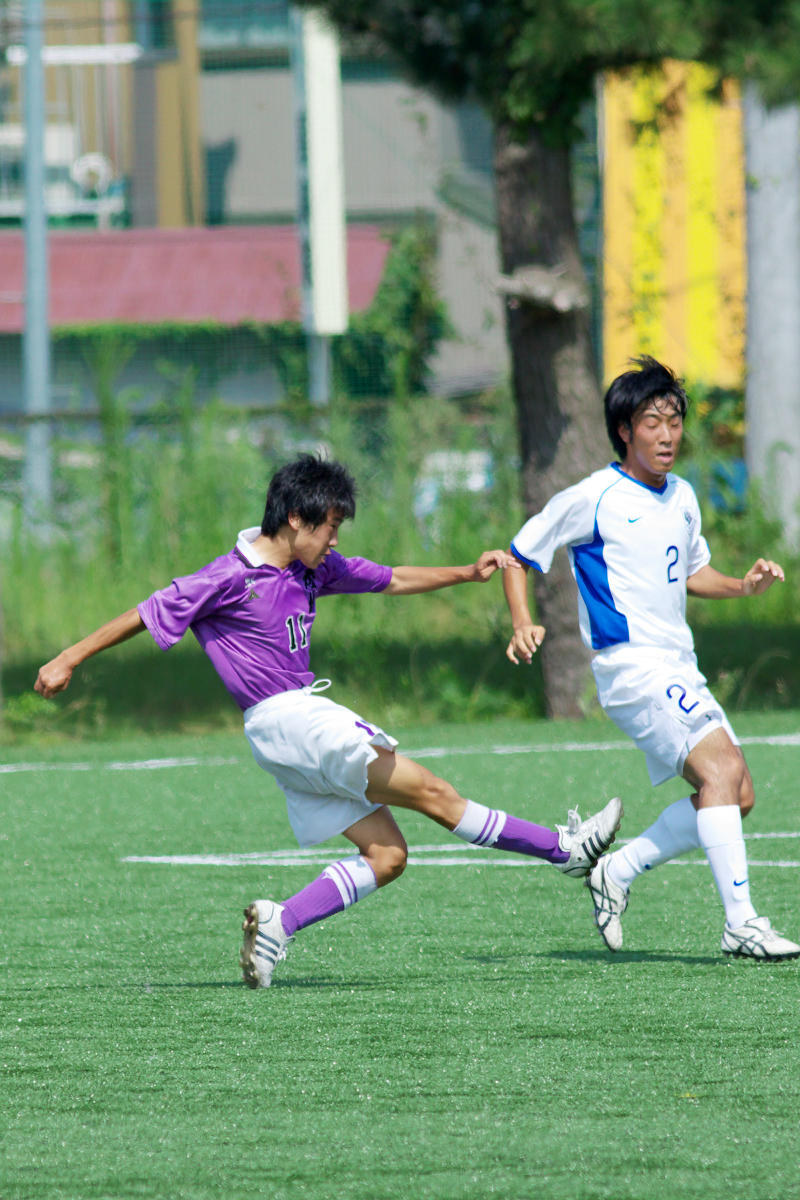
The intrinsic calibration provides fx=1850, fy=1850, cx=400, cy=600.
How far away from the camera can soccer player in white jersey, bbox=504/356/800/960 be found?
520 cm

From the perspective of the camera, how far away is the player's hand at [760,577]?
5.41 metres

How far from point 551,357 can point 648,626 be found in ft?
21.0

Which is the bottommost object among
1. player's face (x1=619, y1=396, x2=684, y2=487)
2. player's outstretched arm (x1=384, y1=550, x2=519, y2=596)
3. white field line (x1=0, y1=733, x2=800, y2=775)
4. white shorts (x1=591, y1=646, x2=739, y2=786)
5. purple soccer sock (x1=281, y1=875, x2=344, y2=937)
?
white field line (x1=0, y1=733, x2=800, y2=775)

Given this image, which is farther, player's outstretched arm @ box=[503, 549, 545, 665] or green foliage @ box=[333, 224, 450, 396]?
green foliage @ box=[333, 224, 450, 396]

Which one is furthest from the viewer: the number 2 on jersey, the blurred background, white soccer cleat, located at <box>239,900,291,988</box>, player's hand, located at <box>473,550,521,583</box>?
the blurred background

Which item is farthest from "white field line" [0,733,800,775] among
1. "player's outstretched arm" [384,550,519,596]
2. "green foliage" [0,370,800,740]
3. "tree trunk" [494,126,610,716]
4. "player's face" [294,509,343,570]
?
"player's face" [294,509,343,570]

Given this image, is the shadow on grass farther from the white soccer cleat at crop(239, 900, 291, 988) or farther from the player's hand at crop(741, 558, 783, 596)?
the player's hand at crop(741, 558, 783, 596)

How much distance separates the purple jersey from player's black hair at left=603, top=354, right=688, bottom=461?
1045 mm

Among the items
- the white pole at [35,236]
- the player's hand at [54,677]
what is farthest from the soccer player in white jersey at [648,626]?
the white pole at [35,236]

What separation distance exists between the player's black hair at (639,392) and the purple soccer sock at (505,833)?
1199 millimetres

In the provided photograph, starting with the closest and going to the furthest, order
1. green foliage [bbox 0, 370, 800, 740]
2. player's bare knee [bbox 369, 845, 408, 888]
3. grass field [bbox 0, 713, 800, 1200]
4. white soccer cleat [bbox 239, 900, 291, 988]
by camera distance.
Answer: grass field [bbox 0, 713, 800, 1200]
white soccer cleat [bbox 239, 900, 291, 988]
player's bare knee [bbox 369, 845, 408, 888]
green foliage [bbox 0, 370, 800, 740]

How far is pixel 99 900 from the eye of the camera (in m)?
6.50

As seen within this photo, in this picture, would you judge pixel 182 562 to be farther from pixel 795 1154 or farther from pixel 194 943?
pixel 795 1154

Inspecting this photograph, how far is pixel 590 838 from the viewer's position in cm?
532
